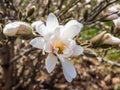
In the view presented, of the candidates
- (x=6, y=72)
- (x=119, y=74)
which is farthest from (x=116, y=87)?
(x=6, y=72)

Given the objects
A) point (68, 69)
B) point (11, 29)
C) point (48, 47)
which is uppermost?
point (11, 29)

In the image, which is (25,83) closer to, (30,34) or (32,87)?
(32,87)

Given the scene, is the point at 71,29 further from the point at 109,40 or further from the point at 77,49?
the point at 109,40

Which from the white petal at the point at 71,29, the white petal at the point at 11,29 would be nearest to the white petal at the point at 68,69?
the white petal at the point at 71,29

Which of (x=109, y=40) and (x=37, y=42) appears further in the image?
(x=109, y=40)

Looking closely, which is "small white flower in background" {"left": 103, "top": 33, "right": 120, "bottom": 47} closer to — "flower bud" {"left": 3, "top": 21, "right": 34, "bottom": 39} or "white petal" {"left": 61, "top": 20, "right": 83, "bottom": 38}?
"white petal" {"left": 61, "top": 20, "right": 83, "bottom": 38}

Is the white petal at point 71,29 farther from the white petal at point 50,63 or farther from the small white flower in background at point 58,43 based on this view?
the white petal at point 50,63

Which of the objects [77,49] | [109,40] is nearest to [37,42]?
[77,49]

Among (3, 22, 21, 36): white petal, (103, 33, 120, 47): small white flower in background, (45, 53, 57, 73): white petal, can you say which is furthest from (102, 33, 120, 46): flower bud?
(3, 22, 21, 36): white petal
